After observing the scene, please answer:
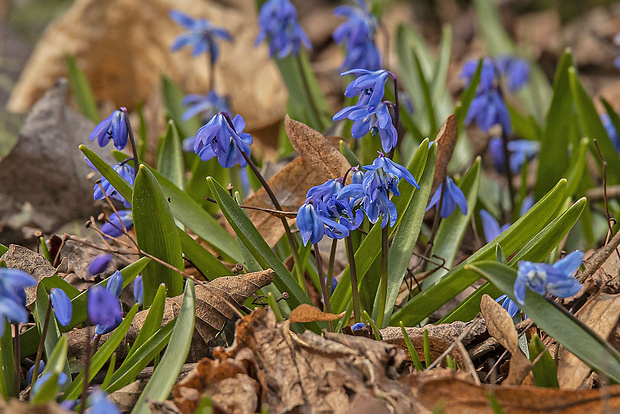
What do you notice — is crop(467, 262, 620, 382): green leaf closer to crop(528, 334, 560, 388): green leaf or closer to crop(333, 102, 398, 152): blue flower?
crop(528, 334, 560, 388): green leaf

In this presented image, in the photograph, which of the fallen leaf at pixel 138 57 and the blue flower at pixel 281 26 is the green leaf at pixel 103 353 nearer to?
the blue flower at pixel 281 26

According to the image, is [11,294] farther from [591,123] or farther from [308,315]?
[591,123]

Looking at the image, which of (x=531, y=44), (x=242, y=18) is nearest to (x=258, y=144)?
(x=242, y=18)

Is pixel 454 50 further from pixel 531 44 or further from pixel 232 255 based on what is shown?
pixel 232 255

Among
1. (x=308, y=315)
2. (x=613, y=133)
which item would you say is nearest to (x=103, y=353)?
(x=308, y=315)

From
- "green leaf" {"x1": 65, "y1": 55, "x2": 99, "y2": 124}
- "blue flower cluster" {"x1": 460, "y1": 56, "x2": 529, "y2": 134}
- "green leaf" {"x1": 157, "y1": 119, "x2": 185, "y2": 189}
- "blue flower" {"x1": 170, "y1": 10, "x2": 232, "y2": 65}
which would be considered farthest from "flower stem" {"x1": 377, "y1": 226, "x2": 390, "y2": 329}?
"green leaf" {"x1": 65, "y1": 55, "x2": 99, "y2": 124}
